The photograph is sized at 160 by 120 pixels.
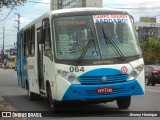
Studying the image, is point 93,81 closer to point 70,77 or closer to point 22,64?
point 70,77

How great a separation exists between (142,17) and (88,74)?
164m

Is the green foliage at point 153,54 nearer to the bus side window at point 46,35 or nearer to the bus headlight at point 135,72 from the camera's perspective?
the bus side window at point 46,35

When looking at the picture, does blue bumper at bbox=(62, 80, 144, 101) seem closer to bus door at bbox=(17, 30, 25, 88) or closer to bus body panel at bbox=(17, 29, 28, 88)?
bus body panel at bbox=(17, 29, 28, 88)

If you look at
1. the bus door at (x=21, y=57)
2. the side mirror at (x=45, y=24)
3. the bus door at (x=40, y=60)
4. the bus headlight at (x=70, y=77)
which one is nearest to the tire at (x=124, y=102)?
the bus headlight at (x=70, y=77)

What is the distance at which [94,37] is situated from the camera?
12188 mm

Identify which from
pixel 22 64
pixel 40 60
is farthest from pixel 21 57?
pixel 40 60

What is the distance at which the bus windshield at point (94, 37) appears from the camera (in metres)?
12.0

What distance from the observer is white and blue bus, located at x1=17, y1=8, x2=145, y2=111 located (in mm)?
11664

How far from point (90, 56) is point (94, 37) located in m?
0.61

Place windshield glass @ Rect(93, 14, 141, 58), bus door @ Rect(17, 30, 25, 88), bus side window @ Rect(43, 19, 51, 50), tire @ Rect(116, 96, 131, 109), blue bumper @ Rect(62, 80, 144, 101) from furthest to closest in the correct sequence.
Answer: bus door @ Rect(17, 30, 25, 88)
tire @ Rect(116, 96, 131, 109)
bus side window @ Rect(43, 19, 51, 50)
windshield glass @ Rect(93, 14, 141, 58)
blue bumper @ Rect(62, 80, 144, 101)

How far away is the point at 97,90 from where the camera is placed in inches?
459

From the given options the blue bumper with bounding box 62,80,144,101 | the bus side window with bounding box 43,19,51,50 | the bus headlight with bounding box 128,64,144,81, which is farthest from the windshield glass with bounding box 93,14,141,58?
the bus side window with bounding box 43,19,51,50

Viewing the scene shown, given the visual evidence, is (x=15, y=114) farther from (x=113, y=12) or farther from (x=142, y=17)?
(x=142, y=17)

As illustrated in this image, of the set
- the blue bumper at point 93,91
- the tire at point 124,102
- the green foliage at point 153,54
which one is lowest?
the green foliage at point 153,54
